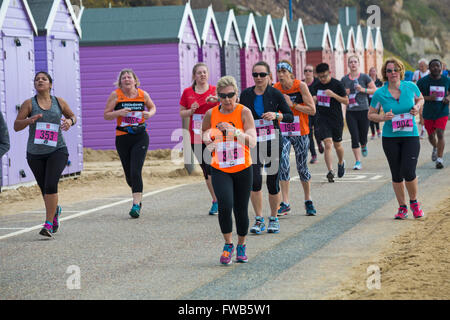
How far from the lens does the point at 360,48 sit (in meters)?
48.8

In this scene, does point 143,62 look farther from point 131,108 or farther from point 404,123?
point 404,123

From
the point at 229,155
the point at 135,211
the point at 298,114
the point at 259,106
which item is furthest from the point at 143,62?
the point at 229,155

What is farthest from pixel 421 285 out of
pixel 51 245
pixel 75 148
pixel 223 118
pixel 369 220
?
pixel 75 148

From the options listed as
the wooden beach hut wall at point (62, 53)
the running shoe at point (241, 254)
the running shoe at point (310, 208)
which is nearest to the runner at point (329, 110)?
the running shoe at point (310, 208)

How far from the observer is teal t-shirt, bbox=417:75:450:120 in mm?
15484

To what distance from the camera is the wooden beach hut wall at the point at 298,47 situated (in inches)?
1390

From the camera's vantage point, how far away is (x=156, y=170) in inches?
712

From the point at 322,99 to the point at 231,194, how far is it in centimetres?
715

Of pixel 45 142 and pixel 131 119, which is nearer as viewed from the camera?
pixel 45 142

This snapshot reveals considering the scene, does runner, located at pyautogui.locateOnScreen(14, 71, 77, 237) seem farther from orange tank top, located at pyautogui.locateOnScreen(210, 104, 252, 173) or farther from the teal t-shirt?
the teal t-shirt

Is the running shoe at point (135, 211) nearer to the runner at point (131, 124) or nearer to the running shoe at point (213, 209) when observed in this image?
the runner at point (131, 124)

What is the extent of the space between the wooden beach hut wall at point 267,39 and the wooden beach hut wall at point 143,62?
8188 millimetres

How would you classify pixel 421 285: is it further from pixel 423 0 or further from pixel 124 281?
pixel 423 0

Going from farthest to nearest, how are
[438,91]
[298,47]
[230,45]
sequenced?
[298,47] < [230,45] < [438,91]
